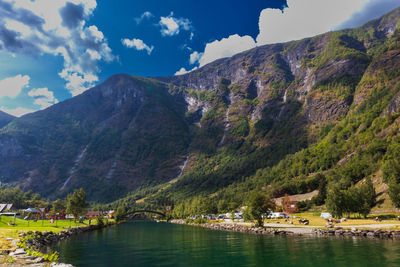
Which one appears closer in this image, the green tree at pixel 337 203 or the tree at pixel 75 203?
the green tree at pixel 337 203

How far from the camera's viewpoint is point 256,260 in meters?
35.3

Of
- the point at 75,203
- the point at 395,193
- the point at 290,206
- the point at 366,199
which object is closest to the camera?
the point at 395,193

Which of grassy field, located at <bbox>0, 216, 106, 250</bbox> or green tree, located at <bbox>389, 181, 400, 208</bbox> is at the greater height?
green tree, located at <bbox>389, 181, 400, 208</bbox>

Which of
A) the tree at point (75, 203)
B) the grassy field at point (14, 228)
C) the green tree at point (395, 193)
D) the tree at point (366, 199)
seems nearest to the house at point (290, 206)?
the tree at point (366, 199)

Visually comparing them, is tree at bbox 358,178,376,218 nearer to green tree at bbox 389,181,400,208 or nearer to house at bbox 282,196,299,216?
green tree at bbox 389,181,400,208

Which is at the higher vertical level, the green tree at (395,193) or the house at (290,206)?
the green tree at (395,193)

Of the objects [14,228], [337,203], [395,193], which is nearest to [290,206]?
[337,203]

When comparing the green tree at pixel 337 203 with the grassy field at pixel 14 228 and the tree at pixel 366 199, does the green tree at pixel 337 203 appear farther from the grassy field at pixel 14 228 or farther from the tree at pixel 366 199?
the grassy field at pixel 14 228

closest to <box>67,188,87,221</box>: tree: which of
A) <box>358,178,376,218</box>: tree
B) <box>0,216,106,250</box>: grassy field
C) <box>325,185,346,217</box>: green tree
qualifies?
<box>0,216,106,250</box>: grassy field

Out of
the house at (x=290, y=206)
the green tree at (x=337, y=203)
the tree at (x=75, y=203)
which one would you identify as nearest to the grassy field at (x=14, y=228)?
the tree at (x=75, y=203)

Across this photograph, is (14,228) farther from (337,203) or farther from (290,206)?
(290,206)

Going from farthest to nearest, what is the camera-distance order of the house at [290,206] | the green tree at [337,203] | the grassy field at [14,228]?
the house at [290,206]
the green tree at [337,203]
the grassy field at [14,228]

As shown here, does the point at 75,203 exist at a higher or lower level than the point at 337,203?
higher

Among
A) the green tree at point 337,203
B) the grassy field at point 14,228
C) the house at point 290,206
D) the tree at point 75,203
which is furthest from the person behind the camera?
the house at point 290,206
